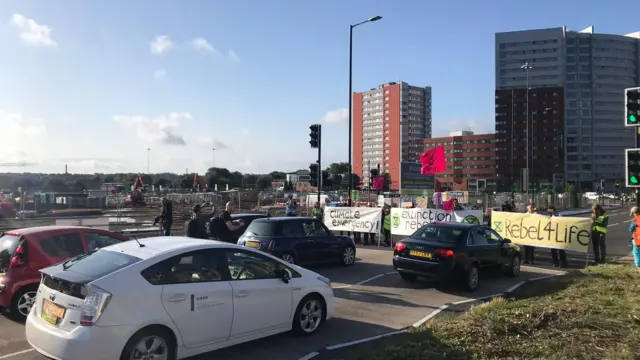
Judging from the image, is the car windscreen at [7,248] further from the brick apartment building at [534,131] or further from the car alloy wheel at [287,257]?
the brick apartment building at [534,131]

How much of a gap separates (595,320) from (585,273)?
5988 mm

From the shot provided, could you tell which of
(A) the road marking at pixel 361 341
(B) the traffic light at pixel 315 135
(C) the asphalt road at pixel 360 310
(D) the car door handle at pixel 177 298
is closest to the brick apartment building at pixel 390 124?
(B) the traffic light at pixel 315 135

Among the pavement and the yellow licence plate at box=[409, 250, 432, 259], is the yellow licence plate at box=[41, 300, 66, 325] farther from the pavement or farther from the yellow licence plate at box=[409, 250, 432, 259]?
the yellow licence plate at box=[409, 250, 432, 259]

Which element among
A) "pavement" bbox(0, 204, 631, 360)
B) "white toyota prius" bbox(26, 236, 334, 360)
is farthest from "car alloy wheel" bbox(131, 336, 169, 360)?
"pavement" bbox(0, 204, 631, 360)

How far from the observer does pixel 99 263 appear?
18.5ft

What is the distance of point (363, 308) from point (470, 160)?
146 metres

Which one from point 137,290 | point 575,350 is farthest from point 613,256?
point 137,290

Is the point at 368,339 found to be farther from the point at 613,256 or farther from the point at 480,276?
the point at 613,256

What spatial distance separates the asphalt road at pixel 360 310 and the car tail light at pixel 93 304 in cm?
161

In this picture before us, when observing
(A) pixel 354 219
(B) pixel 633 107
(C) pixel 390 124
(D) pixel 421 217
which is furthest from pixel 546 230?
(C) pixel 390 124

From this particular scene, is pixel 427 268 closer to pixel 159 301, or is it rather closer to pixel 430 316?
pixel 430 316

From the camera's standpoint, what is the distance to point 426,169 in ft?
Answer: 83.0

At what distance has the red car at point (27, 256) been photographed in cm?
767

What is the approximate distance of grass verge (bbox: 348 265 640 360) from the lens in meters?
5.52
